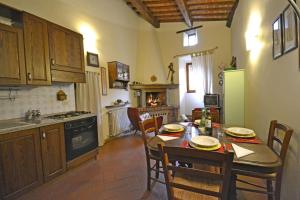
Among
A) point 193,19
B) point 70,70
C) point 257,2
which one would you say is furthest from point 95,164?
point 193,19

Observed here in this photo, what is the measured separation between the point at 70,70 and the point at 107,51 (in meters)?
1.65

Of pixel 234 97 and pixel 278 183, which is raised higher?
pixel 234 97

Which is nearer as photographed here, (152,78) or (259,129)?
(259,129)

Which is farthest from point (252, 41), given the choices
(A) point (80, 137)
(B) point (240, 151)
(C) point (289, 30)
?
(A) point (80, 137)

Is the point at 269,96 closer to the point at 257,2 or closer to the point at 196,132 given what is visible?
the point at 196,132

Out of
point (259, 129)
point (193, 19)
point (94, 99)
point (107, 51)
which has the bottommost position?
point (259, 129)

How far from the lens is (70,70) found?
303cm

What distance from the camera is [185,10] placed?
4801 millimetres

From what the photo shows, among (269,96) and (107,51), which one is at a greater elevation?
(107,51)

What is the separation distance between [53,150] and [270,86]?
9.47 feet

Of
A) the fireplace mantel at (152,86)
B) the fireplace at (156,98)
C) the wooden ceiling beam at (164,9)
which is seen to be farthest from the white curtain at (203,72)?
the wooden ceiling beam at (164,9)

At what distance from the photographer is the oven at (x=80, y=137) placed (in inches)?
106

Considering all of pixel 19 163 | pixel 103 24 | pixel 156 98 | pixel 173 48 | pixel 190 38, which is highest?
pixel 190 38

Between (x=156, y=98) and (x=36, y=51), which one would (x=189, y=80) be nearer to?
(x=156, y=98)
